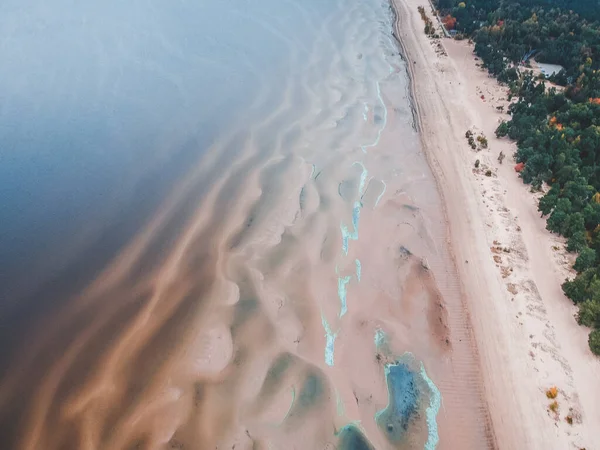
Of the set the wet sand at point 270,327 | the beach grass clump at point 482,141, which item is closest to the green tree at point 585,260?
the wet sand at point 270,327

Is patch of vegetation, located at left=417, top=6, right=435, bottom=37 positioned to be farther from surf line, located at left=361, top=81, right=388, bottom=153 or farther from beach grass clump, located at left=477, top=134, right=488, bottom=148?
beach grass clump, located at left=477, top=134, right=488, bottom=148

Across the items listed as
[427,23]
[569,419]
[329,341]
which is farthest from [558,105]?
[329,341]

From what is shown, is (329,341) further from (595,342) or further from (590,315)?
(590,315)

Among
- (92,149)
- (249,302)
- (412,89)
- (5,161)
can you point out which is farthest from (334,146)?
(5,161)

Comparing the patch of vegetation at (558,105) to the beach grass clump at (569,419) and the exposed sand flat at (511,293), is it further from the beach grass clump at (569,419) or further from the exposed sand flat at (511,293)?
the beach grass clump at (569,419)

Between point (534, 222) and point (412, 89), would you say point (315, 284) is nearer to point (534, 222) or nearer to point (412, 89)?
point (534, 222)

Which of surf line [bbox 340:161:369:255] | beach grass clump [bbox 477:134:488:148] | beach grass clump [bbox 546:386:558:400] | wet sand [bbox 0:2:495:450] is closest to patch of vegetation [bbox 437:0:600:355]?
beach grass clump [bbox 477:134:488:148]
